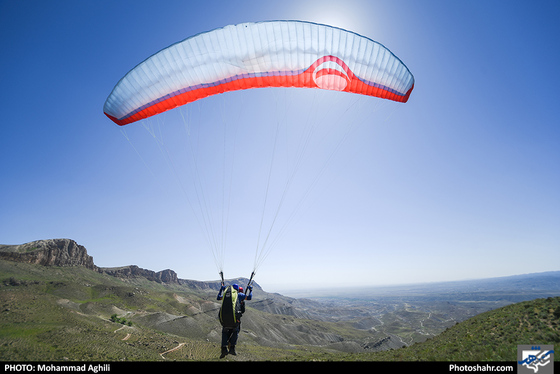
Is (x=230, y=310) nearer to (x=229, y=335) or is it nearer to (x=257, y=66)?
(x=229, y=335)

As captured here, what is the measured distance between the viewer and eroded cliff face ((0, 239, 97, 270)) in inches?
4230

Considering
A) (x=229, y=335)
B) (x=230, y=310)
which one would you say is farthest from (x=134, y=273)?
(x=230, y=310)

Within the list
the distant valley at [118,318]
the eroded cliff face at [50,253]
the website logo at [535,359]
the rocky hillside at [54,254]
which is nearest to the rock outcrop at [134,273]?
the rocky hillside at [54,254]

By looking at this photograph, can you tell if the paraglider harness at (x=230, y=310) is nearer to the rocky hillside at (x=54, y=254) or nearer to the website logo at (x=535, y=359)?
the website logo at (x=535, y=359)

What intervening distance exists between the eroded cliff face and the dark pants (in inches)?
5645

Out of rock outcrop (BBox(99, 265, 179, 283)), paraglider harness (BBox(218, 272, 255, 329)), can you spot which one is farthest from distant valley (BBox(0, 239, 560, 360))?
paraglider harness (BBox(218, 272, 255, 329))

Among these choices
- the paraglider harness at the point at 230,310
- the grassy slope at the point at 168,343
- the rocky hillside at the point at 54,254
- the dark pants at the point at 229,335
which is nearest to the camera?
the paraglider harness at the point at 230,310

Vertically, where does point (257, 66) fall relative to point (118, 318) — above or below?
above

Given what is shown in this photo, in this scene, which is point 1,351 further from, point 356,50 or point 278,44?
point 356,50

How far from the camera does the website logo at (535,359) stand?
7.41 metres

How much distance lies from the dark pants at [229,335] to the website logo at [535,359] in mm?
9152

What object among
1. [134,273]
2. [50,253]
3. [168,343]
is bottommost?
[134,273]

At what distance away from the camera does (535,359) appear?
7.88 m

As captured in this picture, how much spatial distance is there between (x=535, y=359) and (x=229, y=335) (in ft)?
33.9
